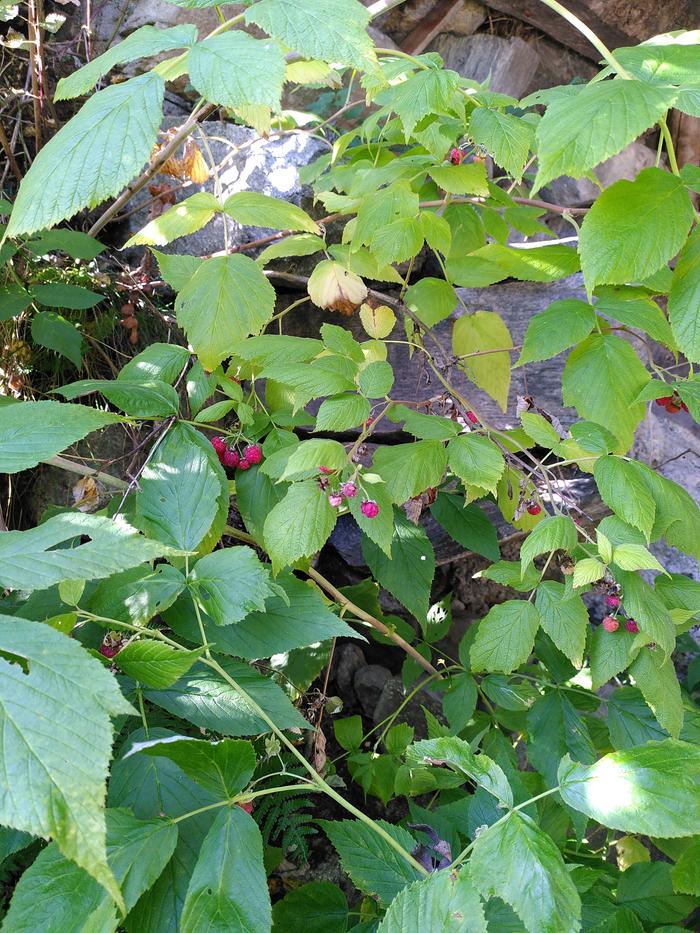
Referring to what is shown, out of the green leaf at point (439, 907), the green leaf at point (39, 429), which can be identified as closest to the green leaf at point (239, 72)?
the green leaf at point (39, 429)

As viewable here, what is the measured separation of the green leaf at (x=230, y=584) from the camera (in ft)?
3.38

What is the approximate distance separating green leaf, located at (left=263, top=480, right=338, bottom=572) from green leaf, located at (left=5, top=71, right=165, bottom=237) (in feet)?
1.94

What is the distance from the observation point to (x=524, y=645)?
1.28 meters

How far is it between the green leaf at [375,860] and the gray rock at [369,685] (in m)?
1.13

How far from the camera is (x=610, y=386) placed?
1.33 metres

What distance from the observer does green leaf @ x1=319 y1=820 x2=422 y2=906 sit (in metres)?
1.07

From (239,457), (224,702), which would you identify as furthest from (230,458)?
(224,702)

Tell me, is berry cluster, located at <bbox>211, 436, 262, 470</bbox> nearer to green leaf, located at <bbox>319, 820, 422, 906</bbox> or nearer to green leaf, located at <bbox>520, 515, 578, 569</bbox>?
green leaf, located at <bbox>520, 515, 578, 569</bbox>

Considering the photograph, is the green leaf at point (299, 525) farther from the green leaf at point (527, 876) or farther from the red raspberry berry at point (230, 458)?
the green leaf at point (527, 876)

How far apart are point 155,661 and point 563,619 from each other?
0.73m

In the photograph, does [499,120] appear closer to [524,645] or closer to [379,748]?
[524,645]

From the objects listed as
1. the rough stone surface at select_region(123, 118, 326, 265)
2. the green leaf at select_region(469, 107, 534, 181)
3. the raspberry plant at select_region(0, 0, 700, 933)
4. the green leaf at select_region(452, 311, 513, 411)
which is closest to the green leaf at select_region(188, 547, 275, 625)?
the raspberry plant at select_region(0, 0, 700, 933)

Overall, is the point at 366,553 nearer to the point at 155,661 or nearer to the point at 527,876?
the point at 155,661

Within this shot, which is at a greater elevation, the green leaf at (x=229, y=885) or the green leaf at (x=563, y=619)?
the green leaf at (x=229, y=885)
